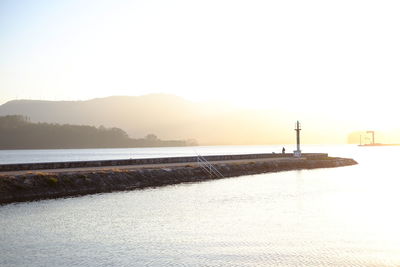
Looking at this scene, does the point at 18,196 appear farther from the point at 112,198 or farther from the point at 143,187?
the point at 143,187

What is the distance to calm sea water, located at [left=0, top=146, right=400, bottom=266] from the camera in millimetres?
20875

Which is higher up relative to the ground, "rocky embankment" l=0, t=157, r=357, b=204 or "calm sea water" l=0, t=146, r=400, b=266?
"rocky embankment" l=0, t=157, r=357, b=204

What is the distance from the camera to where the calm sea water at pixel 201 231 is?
822 inches

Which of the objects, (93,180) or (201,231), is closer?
(201,231)

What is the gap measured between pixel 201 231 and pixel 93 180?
990 inches

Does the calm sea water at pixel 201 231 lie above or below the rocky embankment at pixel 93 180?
below

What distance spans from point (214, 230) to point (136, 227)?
4.52m

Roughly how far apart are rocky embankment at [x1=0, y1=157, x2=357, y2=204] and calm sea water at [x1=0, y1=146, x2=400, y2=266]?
365cm

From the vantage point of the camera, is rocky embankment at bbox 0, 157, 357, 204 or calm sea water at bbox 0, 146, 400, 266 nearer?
calm sea water at bbox 0, 146, 400, 266

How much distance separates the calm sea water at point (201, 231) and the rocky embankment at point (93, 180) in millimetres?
3651

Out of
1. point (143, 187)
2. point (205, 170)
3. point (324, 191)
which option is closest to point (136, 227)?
point (143, 187)

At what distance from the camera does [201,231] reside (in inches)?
1078

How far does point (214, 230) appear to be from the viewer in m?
27.8

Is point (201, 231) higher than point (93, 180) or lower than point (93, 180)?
lower
